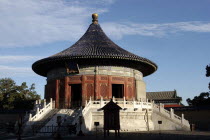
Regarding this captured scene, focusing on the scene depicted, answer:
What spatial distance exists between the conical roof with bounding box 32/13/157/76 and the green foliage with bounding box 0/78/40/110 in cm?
1214

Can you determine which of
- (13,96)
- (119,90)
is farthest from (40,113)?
(13,96)

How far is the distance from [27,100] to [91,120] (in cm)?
2399

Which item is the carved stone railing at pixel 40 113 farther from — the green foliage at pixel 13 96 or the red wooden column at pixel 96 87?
the green foliage at pixel 13 96

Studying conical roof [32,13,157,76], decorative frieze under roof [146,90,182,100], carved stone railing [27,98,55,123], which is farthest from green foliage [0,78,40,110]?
decorative frieze under roof [146,90,182,100]

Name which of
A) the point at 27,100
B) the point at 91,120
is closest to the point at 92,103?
the point at 91,120

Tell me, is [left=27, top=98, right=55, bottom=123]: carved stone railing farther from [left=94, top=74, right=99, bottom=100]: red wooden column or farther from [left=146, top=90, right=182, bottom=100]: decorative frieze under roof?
[left=146, top=90, right=182, bottom=100]: decorative frieze under roof

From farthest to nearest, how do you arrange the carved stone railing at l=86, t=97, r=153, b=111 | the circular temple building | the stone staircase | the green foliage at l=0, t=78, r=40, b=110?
the green foliage at l=0, t=78, r=40, b=110 < the circular temple building < the carved stone railing at l=86, t=97, r=153, b=111 < the stone staircase

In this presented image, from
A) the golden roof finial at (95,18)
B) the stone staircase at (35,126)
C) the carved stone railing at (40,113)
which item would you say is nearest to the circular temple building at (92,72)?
the carved stone railing at (40,113)

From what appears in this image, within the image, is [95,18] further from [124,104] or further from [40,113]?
[40,113]

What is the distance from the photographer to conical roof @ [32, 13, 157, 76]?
26.4m

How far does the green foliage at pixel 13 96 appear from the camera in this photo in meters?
41.7

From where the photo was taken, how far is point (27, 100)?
43750mm

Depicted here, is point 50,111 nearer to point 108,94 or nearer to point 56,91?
point 56,91

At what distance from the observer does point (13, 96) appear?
4306 cm
